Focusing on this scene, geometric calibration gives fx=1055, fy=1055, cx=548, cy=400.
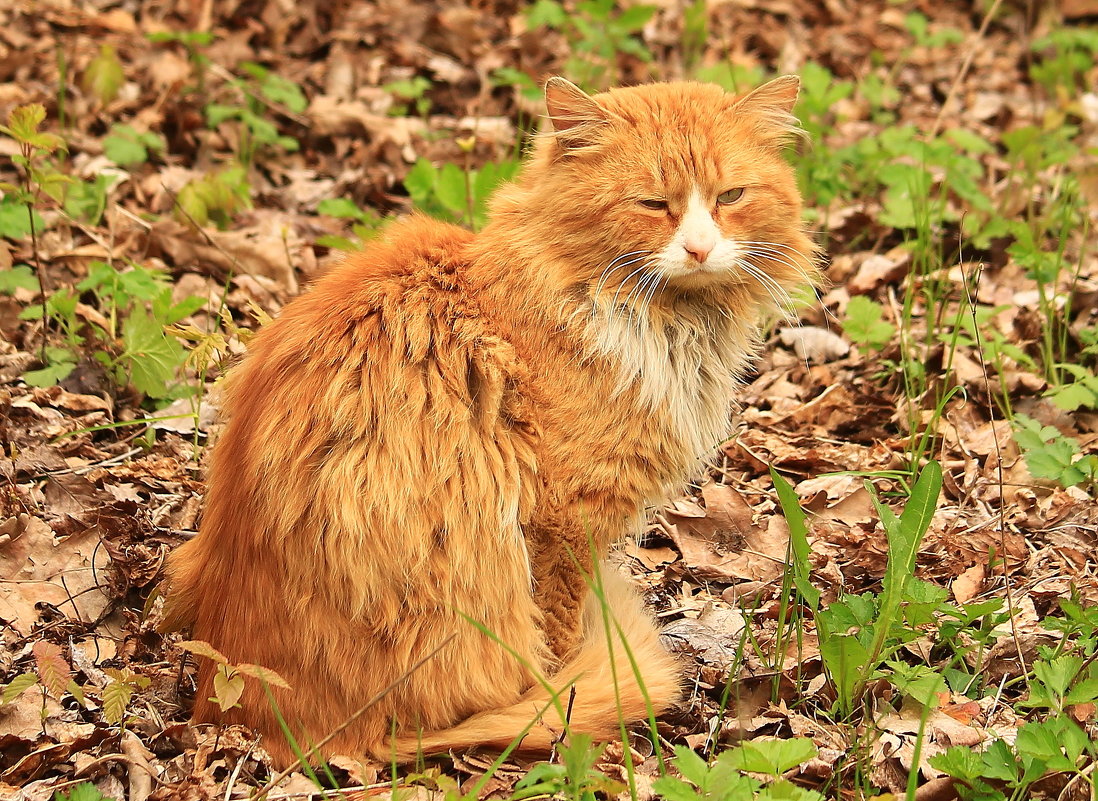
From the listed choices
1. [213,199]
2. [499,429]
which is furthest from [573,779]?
[213,199]

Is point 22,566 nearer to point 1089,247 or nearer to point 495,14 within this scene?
point 1089,247

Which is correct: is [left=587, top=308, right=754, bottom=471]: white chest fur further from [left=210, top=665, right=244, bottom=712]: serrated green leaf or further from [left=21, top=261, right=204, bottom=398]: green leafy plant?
[left=21, top=261, right=204, bottom=398]: green leafy plant

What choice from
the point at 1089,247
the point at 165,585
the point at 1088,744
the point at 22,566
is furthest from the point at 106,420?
the point at 1089,247

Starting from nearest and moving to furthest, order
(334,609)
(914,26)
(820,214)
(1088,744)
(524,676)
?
1. (1088,744)
2. (334,609)
3. (524,676)
4. (820,214)
5. (914,26)

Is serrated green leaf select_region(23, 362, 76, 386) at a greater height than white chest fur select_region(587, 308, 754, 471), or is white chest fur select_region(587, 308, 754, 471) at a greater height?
white chest fur select_region(587, 308, 754, 471)

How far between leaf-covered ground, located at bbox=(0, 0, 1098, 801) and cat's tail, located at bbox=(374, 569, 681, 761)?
0.09m

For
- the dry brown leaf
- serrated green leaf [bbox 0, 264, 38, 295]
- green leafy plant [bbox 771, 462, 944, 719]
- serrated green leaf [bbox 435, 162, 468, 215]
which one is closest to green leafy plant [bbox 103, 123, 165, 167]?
serrated green leaf [bbox 0, 264, 38, 295]

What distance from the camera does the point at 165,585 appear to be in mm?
2863

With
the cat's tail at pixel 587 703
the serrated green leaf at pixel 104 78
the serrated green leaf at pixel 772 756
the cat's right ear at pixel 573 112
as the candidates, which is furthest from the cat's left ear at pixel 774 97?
the serrated green leaf at pixel 104 78

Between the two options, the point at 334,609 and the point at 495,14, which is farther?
the point at 495,14

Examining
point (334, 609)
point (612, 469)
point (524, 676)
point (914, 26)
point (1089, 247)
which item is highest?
point (914, 26)

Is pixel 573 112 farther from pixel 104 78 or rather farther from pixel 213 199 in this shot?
pixel 104 78

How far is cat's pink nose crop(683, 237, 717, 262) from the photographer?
2.54 meters

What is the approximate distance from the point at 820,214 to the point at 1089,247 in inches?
45.3
